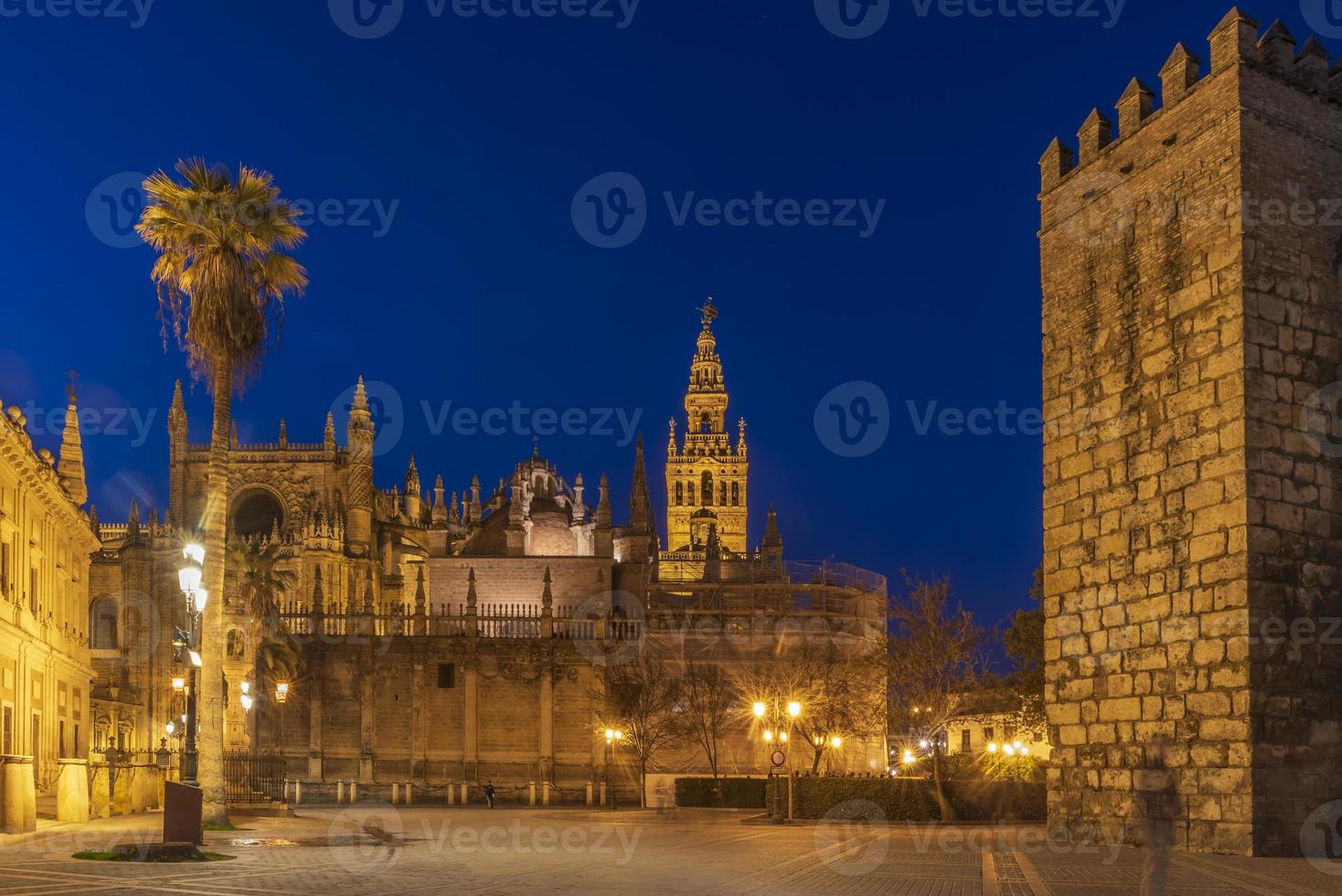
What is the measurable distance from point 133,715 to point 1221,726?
53987 mm

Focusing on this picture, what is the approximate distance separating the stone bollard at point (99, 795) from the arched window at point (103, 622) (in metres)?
43.7

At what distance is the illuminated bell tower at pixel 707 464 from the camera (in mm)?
135625

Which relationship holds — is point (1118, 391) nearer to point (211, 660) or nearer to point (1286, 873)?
point (1286, 873)

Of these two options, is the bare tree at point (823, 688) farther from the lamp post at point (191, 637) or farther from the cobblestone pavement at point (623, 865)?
the lamp post at point (191, 637)

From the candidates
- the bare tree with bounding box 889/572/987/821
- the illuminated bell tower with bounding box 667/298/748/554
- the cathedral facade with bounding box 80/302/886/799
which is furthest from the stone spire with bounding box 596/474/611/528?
the illuminated bell tower with bounding box 667/298/748/554

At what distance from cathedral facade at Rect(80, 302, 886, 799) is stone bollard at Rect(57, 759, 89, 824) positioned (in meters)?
12.8

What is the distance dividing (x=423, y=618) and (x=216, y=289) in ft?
104

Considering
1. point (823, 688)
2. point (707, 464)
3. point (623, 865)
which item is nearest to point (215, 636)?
point (623, 865)

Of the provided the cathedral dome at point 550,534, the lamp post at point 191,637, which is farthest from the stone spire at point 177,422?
the lamp post at point 191,637

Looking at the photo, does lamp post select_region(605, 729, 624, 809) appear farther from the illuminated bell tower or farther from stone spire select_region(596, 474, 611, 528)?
the illuminated bell tower

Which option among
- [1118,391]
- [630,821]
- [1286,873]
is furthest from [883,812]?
[1286,873]

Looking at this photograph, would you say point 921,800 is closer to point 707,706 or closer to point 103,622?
point 707,706

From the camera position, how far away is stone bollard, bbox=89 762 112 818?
27672 mm

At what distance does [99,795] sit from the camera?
1090 inches
